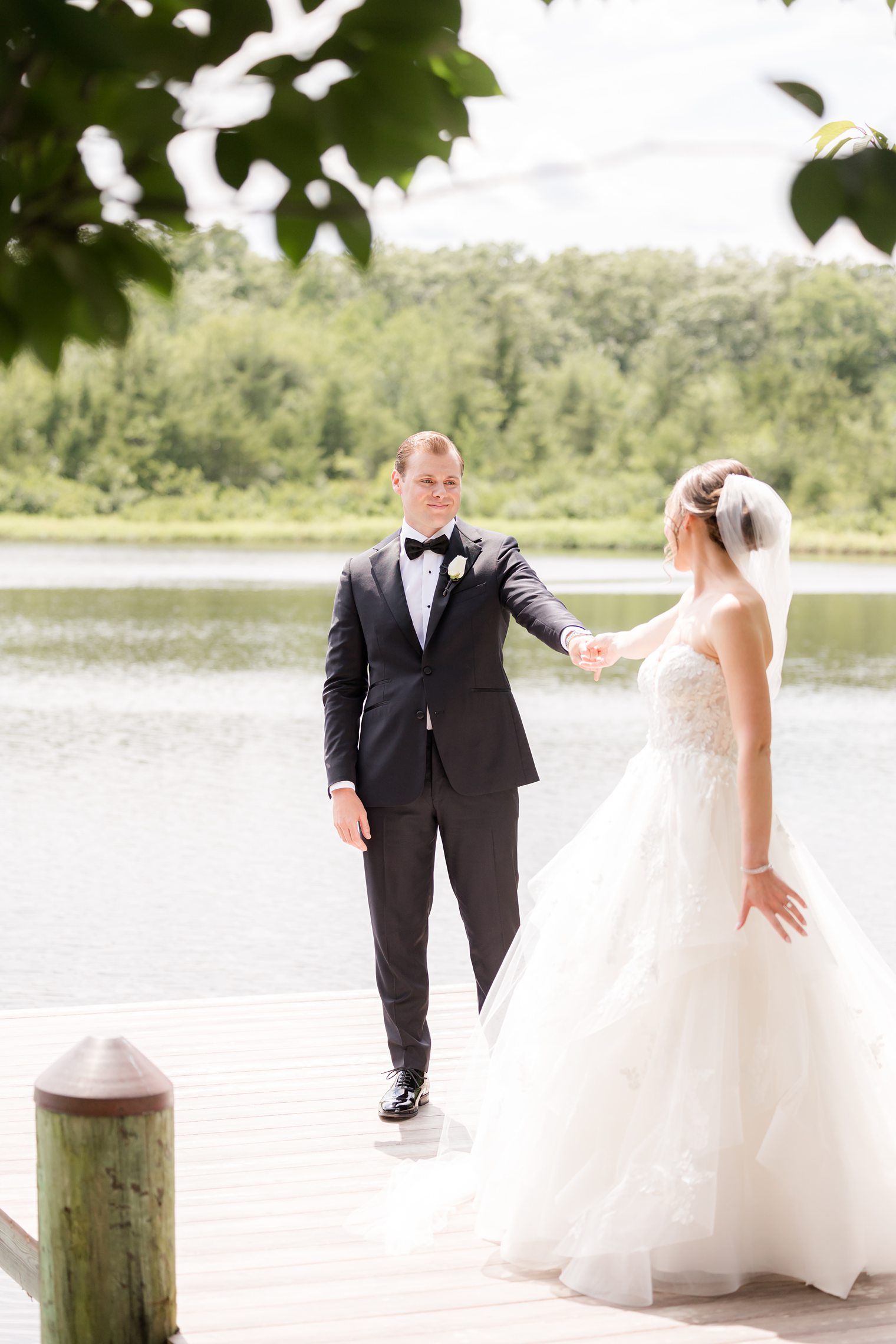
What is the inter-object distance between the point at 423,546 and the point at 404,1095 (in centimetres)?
138

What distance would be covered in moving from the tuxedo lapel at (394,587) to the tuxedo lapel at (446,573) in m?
0.05

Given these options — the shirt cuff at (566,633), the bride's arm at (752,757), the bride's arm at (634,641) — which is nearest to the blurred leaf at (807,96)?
the bride's arm at (752,757)

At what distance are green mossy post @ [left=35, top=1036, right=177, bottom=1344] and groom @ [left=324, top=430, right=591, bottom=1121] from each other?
51.0 inches

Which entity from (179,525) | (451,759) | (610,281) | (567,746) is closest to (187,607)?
(567,746)

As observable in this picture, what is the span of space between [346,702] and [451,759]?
1.06 ft

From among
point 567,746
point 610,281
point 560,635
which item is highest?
point 610,281

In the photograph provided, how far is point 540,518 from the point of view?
44.8 metres

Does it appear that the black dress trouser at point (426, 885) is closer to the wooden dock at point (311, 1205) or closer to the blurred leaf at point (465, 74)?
the wooden dock at point (311, 1205)

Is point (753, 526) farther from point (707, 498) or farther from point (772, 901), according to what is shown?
point (772, 901)

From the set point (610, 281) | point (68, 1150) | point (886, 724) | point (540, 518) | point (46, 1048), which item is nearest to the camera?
point (68, 1150)

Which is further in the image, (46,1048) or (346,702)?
(46,1048)

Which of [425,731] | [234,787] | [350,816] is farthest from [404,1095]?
[234,787]

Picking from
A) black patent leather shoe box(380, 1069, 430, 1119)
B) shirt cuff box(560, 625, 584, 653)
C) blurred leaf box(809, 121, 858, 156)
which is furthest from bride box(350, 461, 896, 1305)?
blurred leaf box(809, 121, 858, 156)

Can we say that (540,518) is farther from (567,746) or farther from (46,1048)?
(46,1048)
